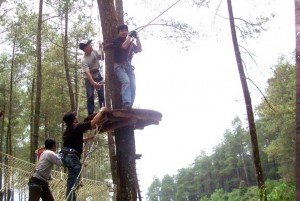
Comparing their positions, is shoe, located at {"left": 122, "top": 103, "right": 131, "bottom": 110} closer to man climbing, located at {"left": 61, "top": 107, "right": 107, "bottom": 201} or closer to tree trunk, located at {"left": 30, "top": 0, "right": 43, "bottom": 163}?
man climbing, located at {"left": 61, "top": 107, "right": 107, "bottom": 201}

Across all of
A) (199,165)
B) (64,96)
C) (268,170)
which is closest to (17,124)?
(64,96)

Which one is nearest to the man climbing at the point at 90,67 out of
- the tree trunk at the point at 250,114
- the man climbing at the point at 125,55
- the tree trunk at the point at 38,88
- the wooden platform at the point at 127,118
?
the man climbing at the point at 125,55

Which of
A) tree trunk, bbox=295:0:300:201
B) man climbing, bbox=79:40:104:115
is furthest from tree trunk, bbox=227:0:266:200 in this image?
tree trunk, bbox=295:0:300:201

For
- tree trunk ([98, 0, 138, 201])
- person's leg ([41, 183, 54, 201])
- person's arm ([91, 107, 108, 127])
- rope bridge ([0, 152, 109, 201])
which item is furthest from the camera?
rope bridge ([0, 152, 109, 201])

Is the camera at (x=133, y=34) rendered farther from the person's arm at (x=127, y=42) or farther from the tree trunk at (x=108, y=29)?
the tree trunk at (x=108, y=29)

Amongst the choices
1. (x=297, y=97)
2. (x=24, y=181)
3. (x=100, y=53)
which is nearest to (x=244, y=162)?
(x=24, y=181)

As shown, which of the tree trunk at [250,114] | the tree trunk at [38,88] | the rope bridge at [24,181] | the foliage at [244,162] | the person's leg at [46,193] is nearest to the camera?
the person's leg at [46,193]

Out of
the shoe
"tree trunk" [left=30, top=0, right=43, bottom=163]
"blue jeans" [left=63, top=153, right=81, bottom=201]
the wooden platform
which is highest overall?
"tree trunk" [left=30, top=0, right=43, bottom=163]

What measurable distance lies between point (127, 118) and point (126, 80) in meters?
0.44

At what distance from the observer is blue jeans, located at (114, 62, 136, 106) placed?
12.0ft

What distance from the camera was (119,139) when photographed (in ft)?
12.1

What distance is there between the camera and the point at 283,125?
69.4ft

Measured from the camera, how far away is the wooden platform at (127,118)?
343 cm

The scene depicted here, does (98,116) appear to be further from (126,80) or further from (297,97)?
(297,97)
